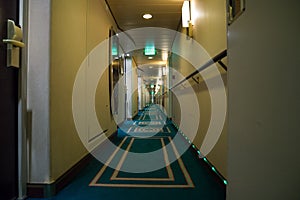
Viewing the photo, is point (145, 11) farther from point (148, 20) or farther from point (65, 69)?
point (65, 69)

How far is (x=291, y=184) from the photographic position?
59 centimetres

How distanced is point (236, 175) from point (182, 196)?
87 cm

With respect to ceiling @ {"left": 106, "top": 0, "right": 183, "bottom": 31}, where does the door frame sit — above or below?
below

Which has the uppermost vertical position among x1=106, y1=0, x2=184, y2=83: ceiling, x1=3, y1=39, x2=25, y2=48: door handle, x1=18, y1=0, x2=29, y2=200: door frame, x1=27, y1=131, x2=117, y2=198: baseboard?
x1=106, y1=0, x2=184, y2=83: ceiling

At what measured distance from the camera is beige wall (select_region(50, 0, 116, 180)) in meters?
1.73

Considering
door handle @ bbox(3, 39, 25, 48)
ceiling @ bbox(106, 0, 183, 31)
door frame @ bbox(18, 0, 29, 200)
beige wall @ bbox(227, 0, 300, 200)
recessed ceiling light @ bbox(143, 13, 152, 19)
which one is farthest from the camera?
recessed ceiling light @ bbox(143, 13, 152, 19)

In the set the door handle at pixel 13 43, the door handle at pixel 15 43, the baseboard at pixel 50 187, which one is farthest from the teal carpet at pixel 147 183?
the door handle at pixel 15 43

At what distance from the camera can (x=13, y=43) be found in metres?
1.44

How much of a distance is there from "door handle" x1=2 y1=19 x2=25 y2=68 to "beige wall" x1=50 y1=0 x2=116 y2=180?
0.26 m

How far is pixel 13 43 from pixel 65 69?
22.6 inches

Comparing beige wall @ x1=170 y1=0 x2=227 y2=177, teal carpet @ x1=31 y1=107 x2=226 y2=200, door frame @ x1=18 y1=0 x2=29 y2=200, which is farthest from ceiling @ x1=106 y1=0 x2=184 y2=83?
teal carpet @ x1=31 y1=107 x2=226 y2=200

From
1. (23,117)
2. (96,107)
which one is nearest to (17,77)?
(23,117)

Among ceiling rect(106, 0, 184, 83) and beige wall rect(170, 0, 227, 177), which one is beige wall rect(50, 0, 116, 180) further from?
beige wall rect(170, 0, 227, 177)

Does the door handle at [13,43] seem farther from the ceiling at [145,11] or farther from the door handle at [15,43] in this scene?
the ceiling at [145,11]
